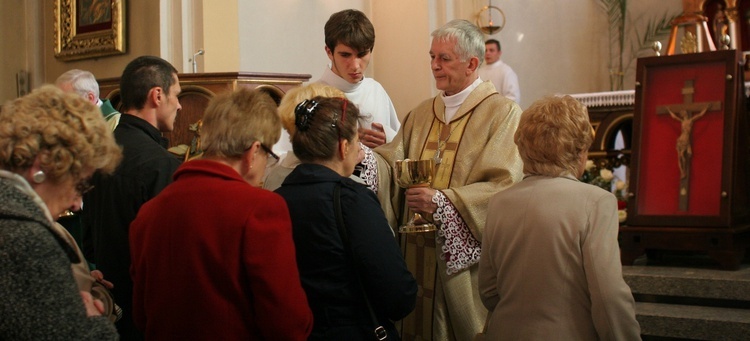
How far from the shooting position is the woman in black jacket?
2.49m

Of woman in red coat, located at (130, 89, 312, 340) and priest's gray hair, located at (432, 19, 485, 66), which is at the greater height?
priest's gray hair, located at (432, 19, 485, 66)

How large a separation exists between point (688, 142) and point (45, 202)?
13.9ft

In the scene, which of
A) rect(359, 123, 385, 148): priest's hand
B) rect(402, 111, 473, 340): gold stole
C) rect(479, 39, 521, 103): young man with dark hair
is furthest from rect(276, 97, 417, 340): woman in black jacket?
rect(479, 39, 521, 103): young man with dark hair

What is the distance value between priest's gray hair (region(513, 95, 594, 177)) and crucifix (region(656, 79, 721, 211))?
9.00 feet

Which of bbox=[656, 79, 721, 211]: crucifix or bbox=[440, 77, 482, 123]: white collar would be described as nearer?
bbox=[440, 77, 482, 123]: white collar

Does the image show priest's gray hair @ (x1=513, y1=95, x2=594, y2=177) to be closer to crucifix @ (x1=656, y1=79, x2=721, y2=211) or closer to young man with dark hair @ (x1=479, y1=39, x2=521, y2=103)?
crucifix @ (x1=656, y1=79, x2=721, y2=211)

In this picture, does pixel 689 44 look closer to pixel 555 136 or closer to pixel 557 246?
pixel 555 136

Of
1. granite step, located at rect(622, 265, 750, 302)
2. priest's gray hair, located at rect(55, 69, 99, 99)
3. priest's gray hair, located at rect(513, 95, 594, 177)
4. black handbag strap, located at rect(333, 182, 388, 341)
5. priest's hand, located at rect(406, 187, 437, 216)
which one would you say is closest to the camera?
black handbag strap, located at rect(333, 182, 388, 341)

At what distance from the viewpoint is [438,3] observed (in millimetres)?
9039

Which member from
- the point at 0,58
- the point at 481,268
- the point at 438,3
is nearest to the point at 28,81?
the point at 0,58

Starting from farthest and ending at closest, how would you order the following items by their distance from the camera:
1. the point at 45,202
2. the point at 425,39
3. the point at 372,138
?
the point at 425,39
the point at 372,138
the point at 45,202

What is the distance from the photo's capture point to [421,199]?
3.46m

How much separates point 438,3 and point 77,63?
360cm

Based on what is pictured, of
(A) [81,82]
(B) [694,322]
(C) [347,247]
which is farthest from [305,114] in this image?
(B) [694,322]
